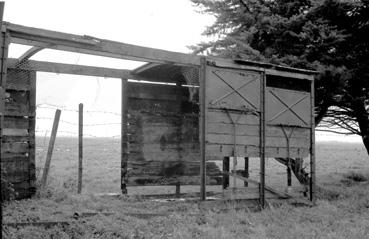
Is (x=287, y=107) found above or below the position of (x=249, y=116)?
above

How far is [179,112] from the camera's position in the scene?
13234 mm

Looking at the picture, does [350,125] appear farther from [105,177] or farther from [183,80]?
[105,177]

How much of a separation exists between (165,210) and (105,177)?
23.5 ft

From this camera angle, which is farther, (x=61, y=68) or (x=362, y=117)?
(x=362, y=117)

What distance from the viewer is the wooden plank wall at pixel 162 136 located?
12531mm

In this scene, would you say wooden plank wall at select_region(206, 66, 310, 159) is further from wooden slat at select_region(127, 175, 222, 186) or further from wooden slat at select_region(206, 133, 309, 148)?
wooden slat at select_region(127, 175, 222, 186)

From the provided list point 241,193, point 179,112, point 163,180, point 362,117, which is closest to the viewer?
point 241,193

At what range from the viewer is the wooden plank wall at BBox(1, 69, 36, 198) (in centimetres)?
1023

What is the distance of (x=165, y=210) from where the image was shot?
31.5 ft

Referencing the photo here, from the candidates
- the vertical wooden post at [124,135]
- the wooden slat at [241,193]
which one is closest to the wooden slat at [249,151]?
the wooden slat at [241,193]

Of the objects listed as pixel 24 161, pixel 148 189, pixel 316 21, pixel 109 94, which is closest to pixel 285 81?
pixel 316 21

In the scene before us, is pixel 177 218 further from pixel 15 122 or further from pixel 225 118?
pixel 15 122

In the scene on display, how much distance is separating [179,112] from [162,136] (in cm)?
93

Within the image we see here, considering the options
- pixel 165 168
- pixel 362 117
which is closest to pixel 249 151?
pixel 165 168
